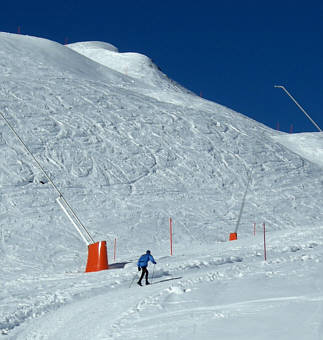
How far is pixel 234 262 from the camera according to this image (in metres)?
16.3

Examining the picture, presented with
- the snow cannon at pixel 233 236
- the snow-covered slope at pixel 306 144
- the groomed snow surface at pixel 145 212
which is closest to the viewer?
the groomed snow surface at pixel 145 212

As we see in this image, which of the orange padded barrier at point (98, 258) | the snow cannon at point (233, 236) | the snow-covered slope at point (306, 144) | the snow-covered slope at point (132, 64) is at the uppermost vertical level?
the snow-covered slope at point (132, 64)

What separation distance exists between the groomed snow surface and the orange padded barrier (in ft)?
1.38

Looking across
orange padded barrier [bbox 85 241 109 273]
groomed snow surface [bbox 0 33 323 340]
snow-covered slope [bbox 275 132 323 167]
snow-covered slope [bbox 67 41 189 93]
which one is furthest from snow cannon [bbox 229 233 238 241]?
snow-covered slope [bbox 67 41 189 93]

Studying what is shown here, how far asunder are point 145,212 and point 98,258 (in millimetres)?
8349

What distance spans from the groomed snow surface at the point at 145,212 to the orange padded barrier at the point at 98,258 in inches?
16.5

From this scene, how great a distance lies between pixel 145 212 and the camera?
80.5 feet

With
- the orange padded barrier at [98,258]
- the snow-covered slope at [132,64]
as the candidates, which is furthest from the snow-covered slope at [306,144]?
the orange padded barrier at [98,258]

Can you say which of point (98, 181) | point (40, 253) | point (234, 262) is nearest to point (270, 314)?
point (234, 262)

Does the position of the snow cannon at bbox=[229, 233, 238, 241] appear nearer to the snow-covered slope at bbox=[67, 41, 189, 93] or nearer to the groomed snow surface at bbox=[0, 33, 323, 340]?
the groomed snow surface at bbox=[0, 33, 323, 340]

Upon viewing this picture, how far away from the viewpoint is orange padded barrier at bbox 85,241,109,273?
16234mm

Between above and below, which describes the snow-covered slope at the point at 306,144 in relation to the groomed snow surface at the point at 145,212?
above

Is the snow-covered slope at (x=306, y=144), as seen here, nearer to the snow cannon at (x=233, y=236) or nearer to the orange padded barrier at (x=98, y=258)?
the snow cannon at (x=233, y=236)

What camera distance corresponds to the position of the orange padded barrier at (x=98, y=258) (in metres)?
16.2
